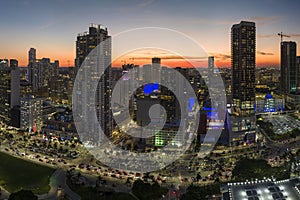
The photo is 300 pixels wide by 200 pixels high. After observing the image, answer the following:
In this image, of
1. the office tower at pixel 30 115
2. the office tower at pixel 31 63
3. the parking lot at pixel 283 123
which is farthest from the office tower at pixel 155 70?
the office tower at pixel 31 63

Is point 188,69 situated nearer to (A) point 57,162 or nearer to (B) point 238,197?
(A) point 57,162

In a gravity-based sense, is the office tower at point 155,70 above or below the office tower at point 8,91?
above

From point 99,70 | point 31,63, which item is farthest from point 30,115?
point 31,63

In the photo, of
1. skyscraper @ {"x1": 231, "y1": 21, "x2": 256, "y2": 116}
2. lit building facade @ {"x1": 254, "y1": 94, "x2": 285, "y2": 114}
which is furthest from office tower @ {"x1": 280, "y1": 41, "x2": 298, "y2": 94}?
skyscraper @ {"x1": 231, "y1": 21, "x2": 256, "y2": 116}

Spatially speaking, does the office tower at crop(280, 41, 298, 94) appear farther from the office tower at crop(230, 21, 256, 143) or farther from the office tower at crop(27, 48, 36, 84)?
the office tower at crop(27, 48, 36, 84)

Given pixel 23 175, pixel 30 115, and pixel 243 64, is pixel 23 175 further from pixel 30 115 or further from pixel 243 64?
pixel 243 64

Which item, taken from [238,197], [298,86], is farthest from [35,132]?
[298,86]

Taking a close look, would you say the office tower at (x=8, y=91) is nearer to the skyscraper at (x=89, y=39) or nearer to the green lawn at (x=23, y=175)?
the skyscraper at (x=89, y=39)
